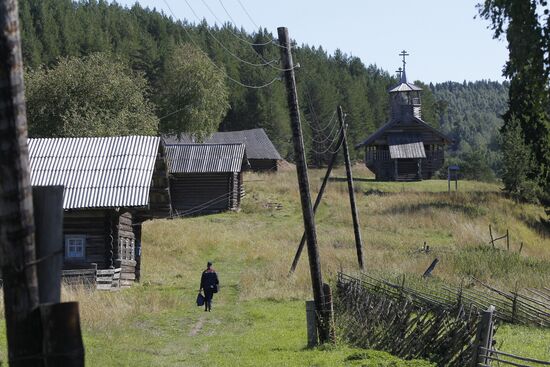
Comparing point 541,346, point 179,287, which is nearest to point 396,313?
point 541,346

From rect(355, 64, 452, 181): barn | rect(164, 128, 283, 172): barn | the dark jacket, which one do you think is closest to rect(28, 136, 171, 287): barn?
the dark jacket

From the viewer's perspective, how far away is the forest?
171ft

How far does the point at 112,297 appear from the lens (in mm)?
22219

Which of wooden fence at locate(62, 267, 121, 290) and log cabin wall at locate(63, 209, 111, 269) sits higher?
log cabin wall at locate(63, 209, 111, 269)

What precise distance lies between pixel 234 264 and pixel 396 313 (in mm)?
20383

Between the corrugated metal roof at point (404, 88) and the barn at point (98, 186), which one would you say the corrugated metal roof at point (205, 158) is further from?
the corrugated metal roof at point (404, 88)

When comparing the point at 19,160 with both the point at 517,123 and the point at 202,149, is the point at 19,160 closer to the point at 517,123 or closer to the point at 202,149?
the point at 202,149

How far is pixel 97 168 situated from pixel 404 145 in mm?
46020

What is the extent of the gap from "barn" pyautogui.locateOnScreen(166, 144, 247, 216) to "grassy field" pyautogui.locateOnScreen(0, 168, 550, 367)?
166 centimetres

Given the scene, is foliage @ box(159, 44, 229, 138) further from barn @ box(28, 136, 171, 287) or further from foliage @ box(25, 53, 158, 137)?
barn @ box(28, 136, 171, 287)

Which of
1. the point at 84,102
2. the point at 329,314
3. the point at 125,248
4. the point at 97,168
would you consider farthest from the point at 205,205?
the point at 329,314

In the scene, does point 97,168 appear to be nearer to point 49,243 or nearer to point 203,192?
point 49,243

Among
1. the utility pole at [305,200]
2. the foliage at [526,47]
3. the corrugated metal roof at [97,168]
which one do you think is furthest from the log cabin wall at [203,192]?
the foliage at [526,47]

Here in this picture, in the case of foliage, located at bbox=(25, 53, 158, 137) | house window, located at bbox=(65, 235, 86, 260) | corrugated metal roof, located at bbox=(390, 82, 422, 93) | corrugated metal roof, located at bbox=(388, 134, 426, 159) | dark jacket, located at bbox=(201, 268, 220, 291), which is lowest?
dark jacket, located at bbox=(201, 268, 220, 291)
